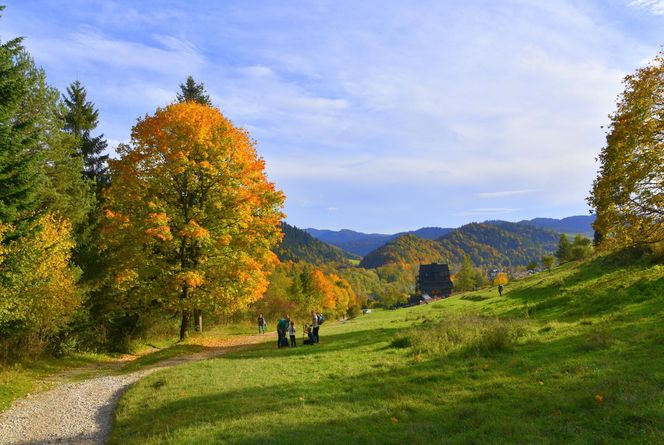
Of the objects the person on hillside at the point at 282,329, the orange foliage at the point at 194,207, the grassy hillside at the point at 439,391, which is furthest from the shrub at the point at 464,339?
the orange foliage at the point at 194,207

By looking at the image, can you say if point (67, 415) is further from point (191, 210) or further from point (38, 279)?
point (191, 210)

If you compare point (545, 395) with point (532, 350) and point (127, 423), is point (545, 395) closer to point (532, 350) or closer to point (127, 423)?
point (532, 350)

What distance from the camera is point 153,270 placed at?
2531 cm

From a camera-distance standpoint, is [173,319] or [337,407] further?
[173,319]

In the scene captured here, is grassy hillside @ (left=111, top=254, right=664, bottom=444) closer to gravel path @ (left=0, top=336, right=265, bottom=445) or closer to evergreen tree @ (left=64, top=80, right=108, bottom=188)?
gravel path @ (left=0, top=336, right=265, bottom=445)

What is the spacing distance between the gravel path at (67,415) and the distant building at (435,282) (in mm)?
→ 145597

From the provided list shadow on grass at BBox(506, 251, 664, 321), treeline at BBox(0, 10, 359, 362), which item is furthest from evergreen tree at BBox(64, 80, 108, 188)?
shadow on grass at BBox(506, 251, 664, 321)

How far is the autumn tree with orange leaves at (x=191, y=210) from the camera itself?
2505 centimetres

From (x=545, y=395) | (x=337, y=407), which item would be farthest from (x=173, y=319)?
(x=545, y=395)

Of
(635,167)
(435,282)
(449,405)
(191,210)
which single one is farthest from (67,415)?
(435,282)

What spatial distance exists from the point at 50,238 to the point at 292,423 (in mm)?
17306

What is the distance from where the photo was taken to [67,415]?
1280 centimetres

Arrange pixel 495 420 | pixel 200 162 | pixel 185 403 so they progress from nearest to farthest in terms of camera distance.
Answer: pixel 495 420
pixel 185 403
pixel 200 162

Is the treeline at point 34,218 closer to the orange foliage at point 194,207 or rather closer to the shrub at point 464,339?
the orange foliage at point 194,207
